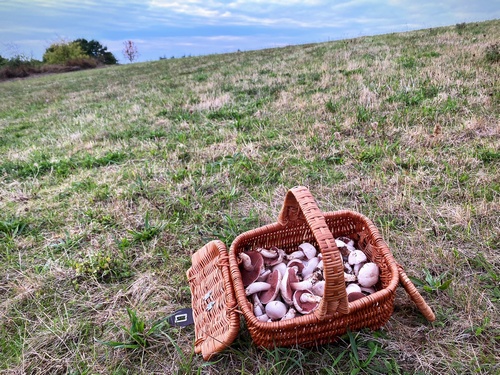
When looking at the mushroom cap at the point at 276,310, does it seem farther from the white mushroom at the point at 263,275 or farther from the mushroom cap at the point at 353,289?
the mushroom cap at the point at 353,289

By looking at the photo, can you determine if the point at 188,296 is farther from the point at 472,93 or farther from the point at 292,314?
the point at 472,93

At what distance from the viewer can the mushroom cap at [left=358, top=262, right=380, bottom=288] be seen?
1965 mm

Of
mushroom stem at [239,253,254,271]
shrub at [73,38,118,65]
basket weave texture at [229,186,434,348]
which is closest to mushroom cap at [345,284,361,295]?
basket weave texture at [229,186,434,348]

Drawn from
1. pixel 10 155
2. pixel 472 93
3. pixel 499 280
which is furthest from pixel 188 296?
pixel 472 93

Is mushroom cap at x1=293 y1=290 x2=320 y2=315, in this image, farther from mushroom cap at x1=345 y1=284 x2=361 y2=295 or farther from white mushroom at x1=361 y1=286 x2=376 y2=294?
white mushroom at x1=361 y1=286 x2=376 y2=294

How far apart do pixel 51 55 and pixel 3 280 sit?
38.7m

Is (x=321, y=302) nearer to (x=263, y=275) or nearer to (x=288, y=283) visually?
(x=288, y=283)

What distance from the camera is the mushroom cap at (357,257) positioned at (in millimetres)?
2102

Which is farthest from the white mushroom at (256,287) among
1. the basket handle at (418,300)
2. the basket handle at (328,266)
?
the basket handle at (418,300)

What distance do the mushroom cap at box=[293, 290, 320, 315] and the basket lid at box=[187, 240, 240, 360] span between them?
1.12 feet

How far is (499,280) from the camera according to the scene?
213 centimetres

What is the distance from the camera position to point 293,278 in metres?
2.04

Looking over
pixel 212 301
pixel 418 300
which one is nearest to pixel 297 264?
pixel 212 301

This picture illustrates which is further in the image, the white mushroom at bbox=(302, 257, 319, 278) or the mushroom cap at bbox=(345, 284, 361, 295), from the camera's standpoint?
the white mushroom at bbox=(302, 257, 319, 278)
